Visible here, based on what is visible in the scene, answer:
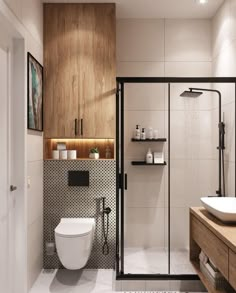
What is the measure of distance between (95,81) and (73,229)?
155cm

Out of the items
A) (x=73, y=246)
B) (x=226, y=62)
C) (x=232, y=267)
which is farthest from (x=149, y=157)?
(x=232, y=267)

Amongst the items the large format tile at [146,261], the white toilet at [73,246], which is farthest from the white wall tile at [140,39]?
the large format tile at [146,261]

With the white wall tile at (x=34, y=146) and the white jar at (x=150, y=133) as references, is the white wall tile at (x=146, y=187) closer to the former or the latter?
the white jar at (x=150, y=133)

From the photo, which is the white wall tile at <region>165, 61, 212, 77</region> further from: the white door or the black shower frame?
the white door

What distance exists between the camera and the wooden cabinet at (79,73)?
3309mm

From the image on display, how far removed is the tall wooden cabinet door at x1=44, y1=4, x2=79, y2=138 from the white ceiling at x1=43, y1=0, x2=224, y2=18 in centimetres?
24

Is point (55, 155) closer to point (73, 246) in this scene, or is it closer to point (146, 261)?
point (73, 246)

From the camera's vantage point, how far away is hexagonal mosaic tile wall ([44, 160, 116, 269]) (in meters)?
3.33

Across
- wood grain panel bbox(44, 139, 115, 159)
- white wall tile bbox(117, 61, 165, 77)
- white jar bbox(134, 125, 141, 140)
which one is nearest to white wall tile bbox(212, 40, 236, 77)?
white wall tile bbox(117, 61, 165, 77)

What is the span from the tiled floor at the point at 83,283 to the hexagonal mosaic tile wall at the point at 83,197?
0.69 ft

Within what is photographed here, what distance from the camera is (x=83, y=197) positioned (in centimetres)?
333

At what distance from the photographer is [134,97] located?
2998 millimetres

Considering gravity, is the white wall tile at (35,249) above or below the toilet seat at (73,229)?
below

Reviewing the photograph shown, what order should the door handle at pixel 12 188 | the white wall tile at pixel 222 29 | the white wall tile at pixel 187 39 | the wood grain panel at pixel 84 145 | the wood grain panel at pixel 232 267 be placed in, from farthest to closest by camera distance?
the white wall tile at pixel 187 39
the wood grain panel at pixel 84 145
the white wall tile at pixel 222 29
the door handle at pixel 12 188
the wood grain panel at pixel 232 267
